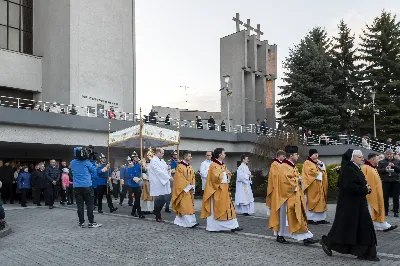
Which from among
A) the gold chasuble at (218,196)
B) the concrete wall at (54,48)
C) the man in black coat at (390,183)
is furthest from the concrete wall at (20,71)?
the man in black coat at (390,183)

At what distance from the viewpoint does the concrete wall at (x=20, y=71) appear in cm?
2941

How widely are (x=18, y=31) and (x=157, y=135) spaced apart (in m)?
18.9

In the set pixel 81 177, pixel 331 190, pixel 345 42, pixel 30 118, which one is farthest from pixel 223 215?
pixel 345 42

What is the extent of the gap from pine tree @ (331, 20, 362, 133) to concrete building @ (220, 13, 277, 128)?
686 cm

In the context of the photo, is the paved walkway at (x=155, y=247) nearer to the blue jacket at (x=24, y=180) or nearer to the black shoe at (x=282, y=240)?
the black shoe at (x=282, y=240)

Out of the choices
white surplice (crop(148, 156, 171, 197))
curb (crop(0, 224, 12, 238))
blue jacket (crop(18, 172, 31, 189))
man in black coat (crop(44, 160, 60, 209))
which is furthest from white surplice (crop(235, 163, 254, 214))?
blue jacket (crop(18, 172, 31, 189))

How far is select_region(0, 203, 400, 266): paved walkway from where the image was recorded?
768 cm

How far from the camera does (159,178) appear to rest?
13.0 m

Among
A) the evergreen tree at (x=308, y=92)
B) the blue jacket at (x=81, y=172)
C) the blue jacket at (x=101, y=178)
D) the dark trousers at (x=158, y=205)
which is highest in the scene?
the evergreen tree at (x=308, y=92)

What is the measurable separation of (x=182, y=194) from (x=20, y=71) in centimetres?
2251

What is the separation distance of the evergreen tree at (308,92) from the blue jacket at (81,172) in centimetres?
3060

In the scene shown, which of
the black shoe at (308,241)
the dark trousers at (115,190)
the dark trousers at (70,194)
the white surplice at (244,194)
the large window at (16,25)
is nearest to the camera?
the black shoe at (308,241)

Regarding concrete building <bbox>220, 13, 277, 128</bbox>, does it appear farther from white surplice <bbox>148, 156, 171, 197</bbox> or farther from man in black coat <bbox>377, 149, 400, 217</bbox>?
white surplice <bbox>148, 156, 171, 197</bbox>

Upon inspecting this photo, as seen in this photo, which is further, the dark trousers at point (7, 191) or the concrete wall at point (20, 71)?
the concrete wall at point (20, 71)
